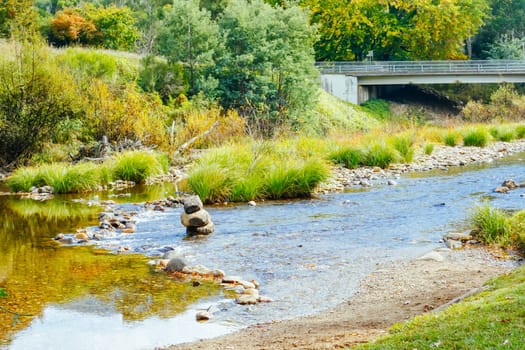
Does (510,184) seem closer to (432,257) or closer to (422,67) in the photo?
(432,257)

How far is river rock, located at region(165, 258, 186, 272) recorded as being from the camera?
38.0 feet

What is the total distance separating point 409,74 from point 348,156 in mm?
36694

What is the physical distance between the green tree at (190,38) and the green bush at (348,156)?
14.1m

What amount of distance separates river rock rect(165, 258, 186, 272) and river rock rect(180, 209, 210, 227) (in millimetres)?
3078

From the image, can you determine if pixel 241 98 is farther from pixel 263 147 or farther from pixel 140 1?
pixel 140 1

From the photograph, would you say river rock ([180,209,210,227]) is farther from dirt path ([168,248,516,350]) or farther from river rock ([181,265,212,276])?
dirt path ([168,248,516,350])

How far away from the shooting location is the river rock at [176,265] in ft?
38.0

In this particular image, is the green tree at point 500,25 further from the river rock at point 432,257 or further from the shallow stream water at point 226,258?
the river rock at point 432,257

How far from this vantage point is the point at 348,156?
25562 mm

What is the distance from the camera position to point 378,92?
67.1 m

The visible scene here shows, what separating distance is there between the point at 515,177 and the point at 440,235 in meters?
9.48

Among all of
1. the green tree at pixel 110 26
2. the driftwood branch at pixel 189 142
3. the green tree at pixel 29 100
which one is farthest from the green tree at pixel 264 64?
the green tree at pixel 110 26

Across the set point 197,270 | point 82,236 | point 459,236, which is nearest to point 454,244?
point 459,236

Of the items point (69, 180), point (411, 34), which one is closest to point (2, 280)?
point (69, 180)
